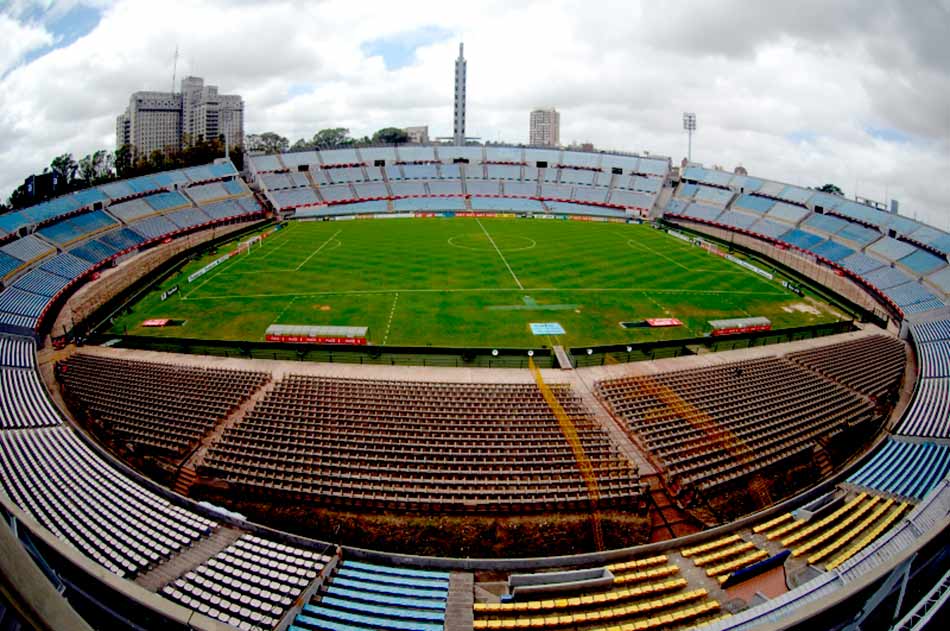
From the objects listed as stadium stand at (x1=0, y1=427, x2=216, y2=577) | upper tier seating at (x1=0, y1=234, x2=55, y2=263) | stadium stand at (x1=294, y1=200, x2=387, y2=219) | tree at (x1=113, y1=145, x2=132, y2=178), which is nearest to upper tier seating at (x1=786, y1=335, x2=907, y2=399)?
stadium stand at (x1=0, y1=427, x2=216, y2=577)

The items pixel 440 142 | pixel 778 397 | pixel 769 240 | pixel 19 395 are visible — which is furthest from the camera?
pixel 440 142

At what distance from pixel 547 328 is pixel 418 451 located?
1973cm

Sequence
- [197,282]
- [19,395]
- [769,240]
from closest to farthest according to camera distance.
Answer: [19,395] < [197,282] < [769,240]

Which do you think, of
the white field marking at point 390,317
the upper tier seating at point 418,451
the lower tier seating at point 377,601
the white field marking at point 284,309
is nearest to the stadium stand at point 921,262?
the upper tier seating at point 418,451

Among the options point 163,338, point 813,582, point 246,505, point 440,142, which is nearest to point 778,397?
point 813,582

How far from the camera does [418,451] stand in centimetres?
2423

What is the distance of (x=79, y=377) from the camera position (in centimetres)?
3189

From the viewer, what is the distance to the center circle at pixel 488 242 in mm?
68531

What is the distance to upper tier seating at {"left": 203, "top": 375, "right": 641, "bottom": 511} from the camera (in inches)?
Result: 864

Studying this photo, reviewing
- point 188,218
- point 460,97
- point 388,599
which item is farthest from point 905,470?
point 460,97

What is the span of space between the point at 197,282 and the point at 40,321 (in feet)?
45.6

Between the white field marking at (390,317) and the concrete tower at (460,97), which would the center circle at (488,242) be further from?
the concrete tower at (460,97)

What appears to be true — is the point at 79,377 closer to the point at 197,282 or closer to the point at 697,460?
the point at 197,282

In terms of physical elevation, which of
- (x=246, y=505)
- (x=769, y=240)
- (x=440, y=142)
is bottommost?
(x=246, y=505)
